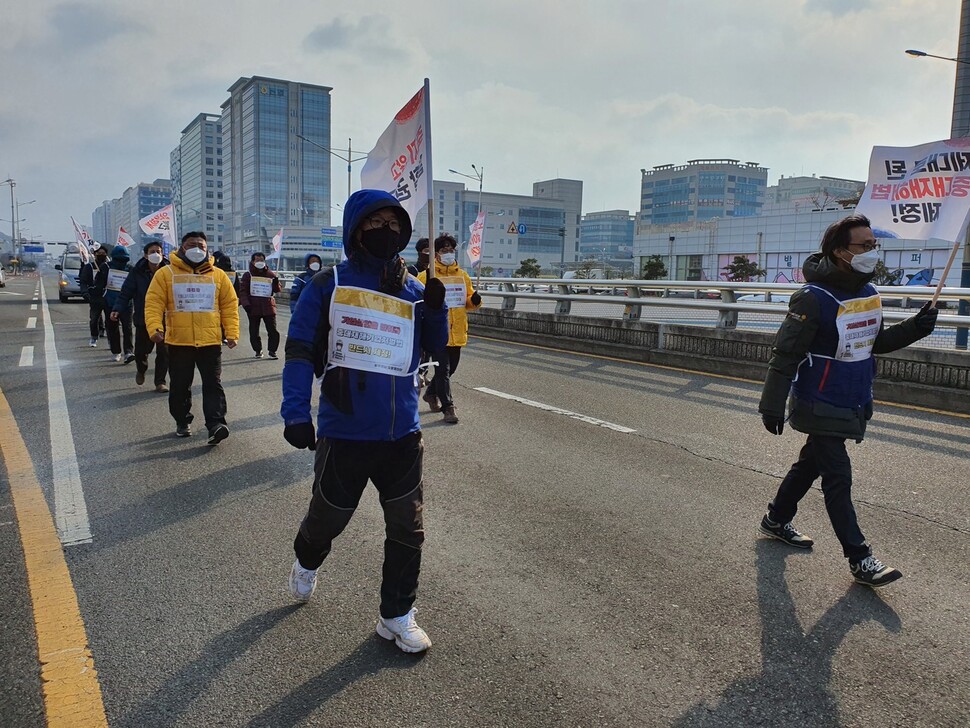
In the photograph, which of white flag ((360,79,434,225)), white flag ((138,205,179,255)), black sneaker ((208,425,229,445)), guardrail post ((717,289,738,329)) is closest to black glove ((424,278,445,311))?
white flag ((360,79,434,225))

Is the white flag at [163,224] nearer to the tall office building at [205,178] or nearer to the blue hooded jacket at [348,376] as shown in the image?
the blue hooded jacket at [348,376]

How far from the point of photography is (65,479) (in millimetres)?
5508

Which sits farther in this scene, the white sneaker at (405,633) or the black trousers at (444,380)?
the black trousers at (444,380)

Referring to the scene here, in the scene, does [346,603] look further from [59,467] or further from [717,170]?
[717,170]

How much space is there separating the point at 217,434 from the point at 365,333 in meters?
4.04

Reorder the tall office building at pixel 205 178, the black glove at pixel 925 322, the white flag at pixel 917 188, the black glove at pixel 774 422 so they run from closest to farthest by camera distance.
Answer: the black glove at pixel 774 422 < the black glove at pixel 925 322 < the white flag at pixel 917 188 < the tall office building at pixel 205 178

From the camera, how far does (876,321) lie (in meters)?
4.04

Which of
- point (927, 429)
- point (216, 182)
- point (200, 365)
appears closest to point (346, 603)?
point (200, 365)

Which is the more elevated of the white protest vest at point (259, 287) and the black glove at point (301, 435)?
the white protest vest at point (259, 287)

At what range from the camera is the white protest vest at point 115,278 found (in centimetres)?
1256

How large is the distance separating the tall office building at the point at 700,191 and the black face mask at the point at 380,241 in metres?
135

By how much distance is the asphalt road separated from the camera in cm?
273

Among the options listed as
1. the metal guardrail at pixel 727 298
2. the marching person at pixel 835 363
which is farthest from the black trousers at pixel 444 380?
the marching person at pixel 835 363

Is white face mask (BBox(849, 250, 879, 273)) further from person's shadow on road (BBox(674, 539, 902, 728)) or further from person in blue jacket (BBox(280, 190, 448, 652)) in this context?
person in blue jacket (BBox(280, 190, 448, 652))
